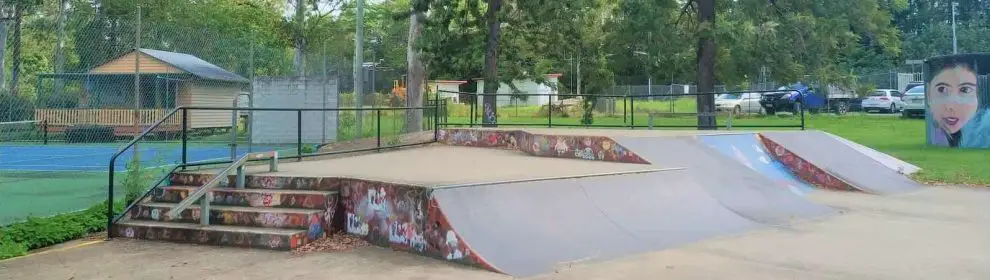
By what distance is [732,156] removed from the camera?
11.8 metres

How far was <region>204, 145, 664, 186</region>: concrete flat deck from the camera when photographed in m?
8.05

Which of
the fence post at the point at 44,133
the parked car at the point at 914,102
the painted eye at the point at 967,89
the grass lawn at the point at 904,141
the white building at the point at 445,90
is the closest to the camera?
the grass lawn at the point at 904,141

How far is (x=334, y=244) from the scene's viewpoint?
734 cm

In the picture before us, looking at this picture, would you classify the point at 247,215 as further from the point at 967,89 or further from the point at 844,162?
the point at 967,89

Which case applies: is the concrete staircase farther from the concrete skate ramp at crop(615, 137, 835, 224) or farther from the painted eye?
the painted eye

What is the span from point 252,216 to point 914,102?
29975 millimetres

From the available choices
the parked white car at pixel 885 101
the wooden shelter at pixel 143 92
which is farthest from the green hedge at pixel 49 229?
the parked white car at pixel 885 101

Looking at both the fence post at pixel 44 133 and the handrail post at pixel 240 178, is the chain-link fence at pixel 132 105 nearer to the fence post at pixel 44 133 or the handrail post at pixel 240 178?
the fence post at pixel 44 133

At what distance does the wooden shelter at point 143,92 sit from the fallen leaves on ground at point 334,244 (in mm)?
12224

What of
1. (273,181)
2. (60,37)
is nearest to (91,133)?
(60,37)

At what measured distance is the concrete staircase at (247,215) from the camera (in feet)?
24.0

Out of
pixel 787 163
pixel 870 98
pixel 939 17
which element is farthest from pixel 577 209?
pixel 939 17

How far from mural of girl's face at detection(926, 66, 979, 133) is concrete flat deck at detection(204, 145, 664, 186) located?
12.1 meters

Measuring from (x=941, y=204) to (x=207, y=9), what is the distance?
3922 centimetres
